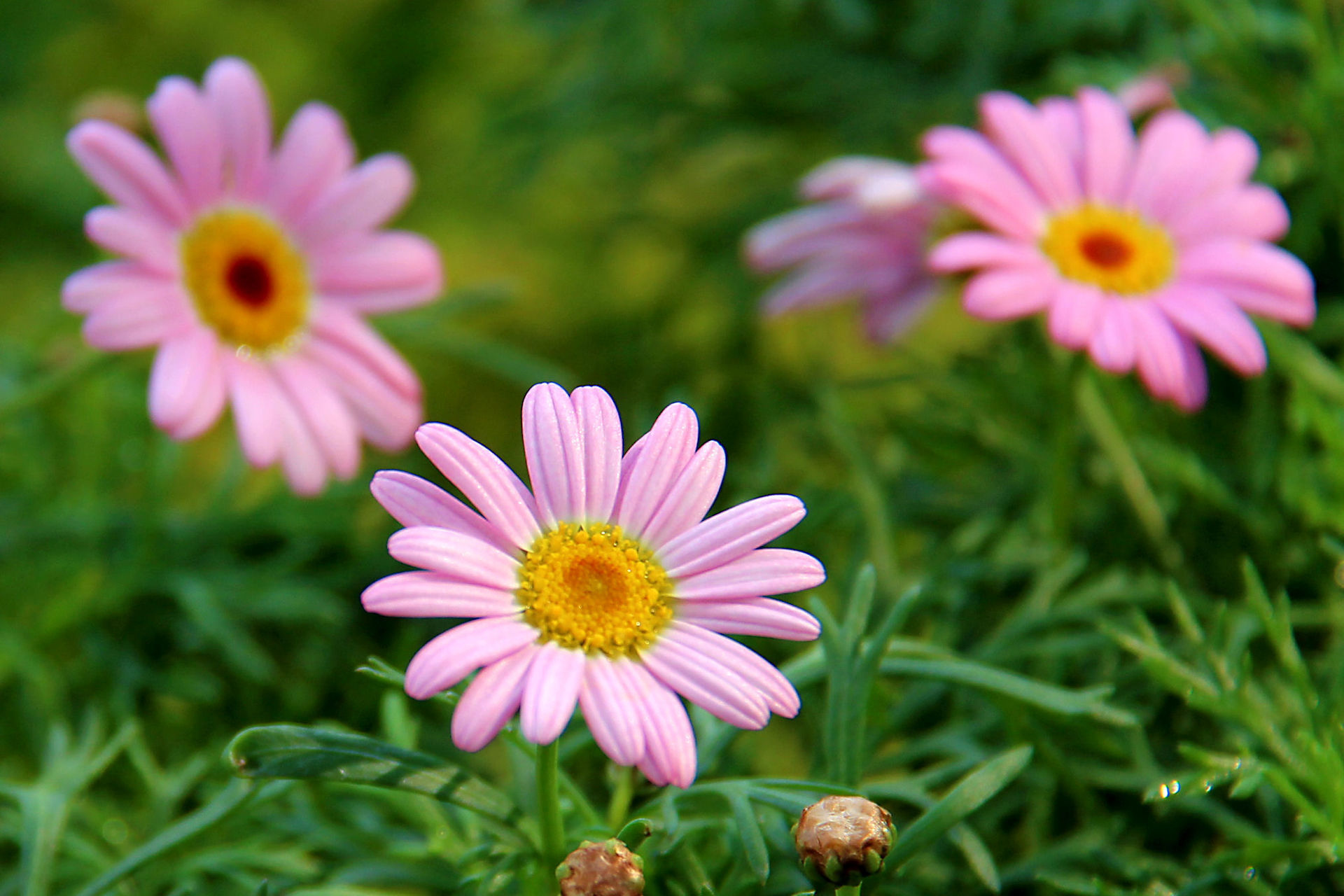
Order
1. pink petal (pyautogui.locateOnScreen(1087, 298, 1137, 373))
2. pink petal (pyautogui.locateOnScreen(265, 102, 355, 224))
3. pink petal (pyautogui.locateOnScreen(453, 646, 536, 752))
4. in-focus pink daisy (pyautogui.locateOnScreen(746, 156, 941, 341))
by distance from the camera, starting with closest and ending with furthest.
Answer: pink petal (pyautogui.locateOnScreen(453, 646, 536, 752)) → pink petal (pyautogui.locateOnScreen(1087, 298, 1137, 373)) → pink petal (pyautogui.locateOnScreen(265, 102, 355, 224)) → in-focus pink daisy (pyautogui.locateOnScreen(746, 156, 941, 341))

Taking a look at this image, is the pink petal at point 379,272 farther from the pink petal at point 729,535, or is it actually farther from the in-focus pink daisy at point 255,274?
the pink petal at point 729,535

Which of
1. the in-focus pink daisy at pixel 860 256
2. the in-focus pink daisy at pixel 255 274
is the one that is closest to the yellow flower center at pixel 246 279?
the in-focus pink daisy at pixel 255 274

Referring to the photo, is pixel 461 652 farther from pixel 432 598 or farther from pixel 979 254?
pixel 979 254

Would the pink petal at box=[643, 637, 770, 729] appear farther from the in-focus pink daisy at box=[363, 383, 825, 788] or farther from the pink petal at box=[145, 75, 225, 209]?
the pink petal at box=[145, 75, 225, 209]

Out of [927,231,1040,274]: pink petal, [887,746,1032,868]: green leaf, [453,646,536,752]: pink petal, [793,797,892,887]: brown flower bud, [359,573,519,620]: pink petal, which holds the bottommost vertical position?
[887,746,1032,868]: green leaf

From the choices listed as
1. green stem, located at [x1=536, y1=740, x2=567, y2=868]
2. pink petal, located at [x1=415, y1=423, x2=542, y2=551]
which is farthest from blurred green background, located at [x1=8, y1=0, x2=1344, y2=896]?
pink petal, located at [x1=415, y1=423, x2=542, y2=551]

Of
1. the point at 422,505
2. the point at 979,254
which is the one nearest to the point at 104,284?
the point at 422,505
